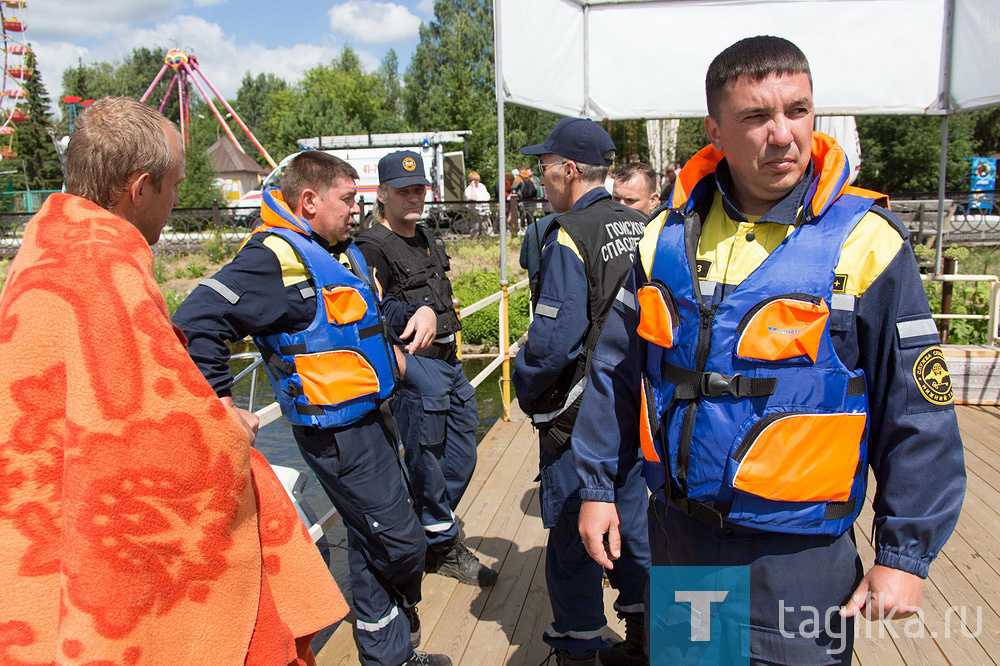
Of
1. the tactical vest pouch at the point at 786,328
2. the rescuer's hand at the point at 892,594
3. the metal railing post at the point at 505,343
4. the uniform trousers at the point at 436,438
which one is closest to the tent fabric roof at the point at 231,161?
the metal railing post at the point at 505,343

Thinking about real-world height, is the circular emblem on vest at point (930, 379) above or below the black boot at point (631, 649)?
above

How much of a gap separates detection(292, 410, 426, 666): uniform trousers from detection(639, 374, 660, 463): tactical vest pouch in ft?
3.89

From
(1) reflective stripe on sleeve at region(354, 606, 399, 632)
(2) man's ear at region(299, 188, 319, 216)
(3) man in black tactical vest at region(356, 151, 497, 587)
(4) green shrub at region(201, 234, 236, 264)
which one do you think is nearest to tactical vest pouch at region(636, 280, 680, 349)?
(2) man's ear at region(299, 188, 319, 216)

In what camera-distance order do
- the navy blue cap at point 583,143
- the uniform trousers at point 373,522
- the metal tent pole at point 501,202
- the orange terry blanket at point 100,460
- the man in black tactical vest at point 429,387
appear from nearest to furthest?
the orange terry blanket at point 100,460
the uniform trousers at point 373,522
the navy blue cap at point 583,143
the man in black tactical vest at point 429,387
the metal tent pole at point 501,202

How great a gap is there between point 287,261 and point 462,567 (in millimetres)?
1872

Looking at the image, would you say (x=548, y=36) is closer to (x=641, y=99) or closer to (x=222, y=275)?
(x=641, y=99)

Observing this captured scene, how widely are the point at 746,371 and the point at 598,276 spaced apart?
3.46ft

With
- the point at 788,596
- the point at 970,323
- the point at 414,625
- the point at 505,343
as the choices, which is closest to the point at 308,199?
the point at 414,625

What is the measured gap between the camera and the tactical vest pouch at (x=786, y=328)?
1509mm

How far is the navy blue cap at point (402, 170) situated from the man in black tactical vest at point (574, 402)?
1.37 metres

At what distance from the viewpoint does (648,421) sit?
180 centimetres

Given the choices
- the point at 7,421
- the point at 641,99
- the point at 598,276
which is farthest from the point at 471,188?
the point at 7,421

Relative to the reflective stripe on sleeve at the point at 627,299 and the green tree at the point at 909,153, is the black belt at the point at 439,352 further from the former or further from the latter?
the green tree at the point at 909,153

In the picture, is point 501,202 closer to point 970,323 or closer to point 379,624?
point 379,624
